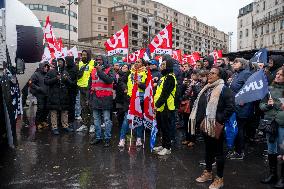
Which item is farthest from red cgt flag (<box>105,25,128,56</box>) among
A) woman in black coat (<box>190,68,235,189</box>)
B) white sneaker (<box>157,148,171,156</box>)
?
woman in black coat (<box>190,68,235,189</box>)

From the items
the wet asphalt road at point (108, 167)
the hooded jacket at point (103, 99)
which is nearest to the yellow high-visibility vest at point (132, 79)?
the hooded jacket at point (103, 99)

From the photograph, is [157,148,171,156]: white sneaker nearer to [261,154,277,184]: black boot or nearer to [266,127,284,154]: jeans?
[261,154,277,184]: black boot

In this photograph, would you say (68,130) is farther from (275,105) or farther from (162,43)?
(275,105)

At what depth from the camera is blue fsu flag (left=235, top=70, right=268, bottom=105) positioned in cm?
596

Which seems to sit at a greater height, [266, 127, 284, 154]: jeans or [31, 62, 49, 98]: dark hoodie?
[31, 62, 49, 98]: dark hoodie

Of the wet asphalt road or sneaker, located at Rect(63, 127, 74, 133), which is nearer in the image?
the wet asphalt road

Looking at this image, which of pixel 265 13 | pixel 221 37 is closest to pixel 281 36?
pixel 265 13

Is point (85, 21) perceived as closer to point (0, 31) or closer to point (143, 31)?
point (143, 31)

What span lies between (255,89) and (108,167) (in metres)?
2.93

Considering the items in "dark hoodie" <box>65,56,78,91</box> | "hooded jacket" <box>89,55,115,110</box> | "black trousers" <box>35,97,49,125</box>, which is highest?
"dark hoodie" <box>65,56,78,91</box>

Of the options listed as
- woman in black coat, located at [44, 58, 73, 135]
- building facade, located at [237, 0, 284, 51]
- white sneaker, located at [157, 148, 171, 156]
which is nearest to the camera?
white sneaker, located at [157, 148, 171, 156]

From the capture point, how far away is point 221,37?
6890 inches

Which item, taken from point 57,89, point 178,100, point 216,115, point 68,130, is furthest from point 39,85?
point 216,115

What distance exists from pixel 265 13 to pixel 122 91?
85.7 meters
